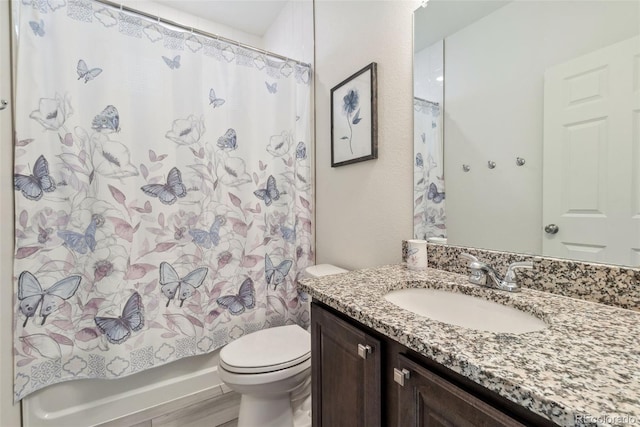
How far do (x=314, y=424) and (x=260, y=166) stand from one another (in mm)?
1281

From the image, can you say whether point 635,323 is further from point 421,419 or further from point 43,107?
point 43,107

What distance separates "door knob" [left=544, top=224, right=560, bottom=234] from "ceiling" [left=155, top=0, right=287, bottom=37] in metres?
2.34

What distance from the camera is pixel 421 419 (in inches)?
22.2

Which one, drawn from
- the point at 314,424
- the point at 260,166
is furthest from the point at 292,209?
the point at 314,424

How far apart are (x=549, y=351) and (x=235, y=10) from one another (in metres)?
2.77

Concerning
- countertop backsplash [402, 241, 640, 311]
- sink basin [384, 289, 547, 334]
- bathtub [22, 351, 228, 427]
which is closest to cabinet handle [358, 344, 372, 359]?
sink basin [384, 289, 547, 334]

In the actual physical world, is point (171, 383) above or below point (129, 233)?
below

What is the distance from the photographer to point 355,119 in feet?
4.85

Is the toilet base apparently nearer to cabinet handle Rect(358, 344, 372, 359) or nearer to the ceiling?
cabinet handle Rect(358, 344, 372, 359)

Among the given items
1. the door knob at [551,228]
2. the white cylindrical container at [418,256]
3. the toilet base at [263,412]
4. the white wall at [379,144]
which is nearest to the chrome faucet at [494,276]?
the door knob at [551,228]

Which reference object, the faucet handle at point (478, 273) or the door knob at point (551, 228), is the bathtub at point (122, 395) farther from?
the door knob at point (551, 228)

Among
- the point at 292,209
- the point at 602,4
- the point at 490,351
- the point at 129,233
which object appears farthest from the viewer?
the point at 292,209

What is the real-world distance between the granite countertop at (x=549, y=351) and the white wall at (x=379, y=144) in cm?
58

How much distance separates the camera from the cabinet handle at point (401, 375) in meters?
0.59
